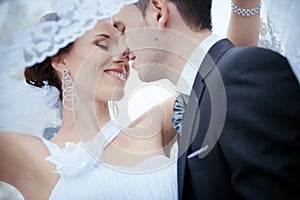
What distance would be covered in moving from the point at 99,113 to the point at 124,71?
0.37ft

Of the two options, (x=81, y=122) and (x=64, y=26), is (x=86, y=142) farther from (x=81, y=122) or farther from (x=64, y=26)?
(x=64, y=26)

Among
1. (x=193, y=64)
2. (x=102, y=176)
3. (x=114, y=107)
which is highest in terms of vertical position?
(x=193, y=64)

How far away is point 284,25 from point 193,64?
23cm

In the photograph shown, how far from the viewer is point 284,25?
0.79 meters

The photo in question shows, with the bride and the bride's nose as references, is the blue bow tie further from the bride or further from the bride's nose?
the bride's nose

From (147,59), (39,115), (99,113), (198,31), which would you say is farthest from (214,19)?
(39,115)

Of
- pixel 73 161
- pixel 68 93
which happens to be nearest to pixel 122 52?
pixel 68 93

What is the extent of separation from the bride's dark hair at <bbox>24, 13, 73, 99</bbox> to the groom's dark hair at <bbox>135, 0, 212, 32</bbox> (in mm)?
183

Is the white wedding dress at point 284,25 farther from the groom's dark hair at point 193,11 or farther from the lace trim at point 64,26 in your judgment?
the lace trim at point 64,26

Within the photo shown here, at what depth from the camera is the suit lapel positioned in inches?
A: 27.7

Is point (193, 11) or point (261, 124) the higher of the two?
point (193, 11)

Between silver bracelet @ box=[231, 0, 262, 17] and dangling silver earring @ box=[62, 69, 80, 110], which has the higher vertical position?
silver bracelet @ box=[231, 0, 262, 17]

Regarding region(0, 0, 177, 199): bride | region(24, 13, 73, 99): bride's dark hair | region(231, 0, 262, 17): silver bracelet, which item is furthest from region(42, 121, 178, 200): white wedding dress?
region(231, 0, 262, 17): silver bracelet

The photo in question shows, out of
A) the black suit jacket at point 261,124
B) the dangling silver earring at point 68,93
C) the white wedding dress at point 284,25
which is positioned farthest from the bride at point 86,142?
the white wedding dress at point 284,25
